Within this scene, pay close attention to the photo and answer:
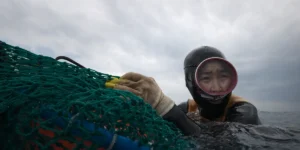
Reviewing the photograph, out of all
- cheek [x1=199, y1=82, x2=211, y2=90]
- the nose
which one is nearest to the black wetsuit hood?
cheek [x1=199, y1=82, x2=211, y2=90]

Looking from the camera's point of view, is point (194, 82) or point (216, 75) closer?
point (216, 75)

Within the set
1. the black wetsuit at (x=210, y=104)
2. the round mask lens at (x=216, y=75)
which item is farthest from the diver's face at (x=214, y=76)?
the black wetsuit at (x=210, y=104)

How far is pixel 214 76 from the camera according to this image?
351 centimetres

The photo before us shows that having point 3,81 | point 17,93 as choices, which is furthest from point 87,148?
point 3,81

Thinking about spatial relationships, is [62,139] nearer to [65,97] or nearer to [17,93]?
[65,97]

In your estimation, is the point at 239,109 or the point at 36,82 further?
the point at 239,109

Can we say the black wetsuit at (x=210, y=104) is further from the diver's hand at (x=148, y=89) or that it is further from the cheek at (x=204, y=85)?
the diver's hand at (x=148, y=89)

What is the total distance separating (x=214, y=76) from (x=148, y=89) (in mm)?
2122

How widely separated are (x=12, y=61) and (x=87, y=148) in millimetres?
1121

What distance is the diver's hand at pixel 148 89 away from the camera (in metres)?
1.73

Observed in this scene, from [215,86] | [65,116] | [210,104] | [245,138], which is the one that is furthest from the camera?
[210,104]

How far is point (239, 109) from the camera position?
329 cm

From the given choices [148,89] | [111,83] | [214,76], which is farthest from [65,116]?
[214,76]

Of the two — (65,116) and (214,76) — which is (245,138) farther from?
(65,116)
